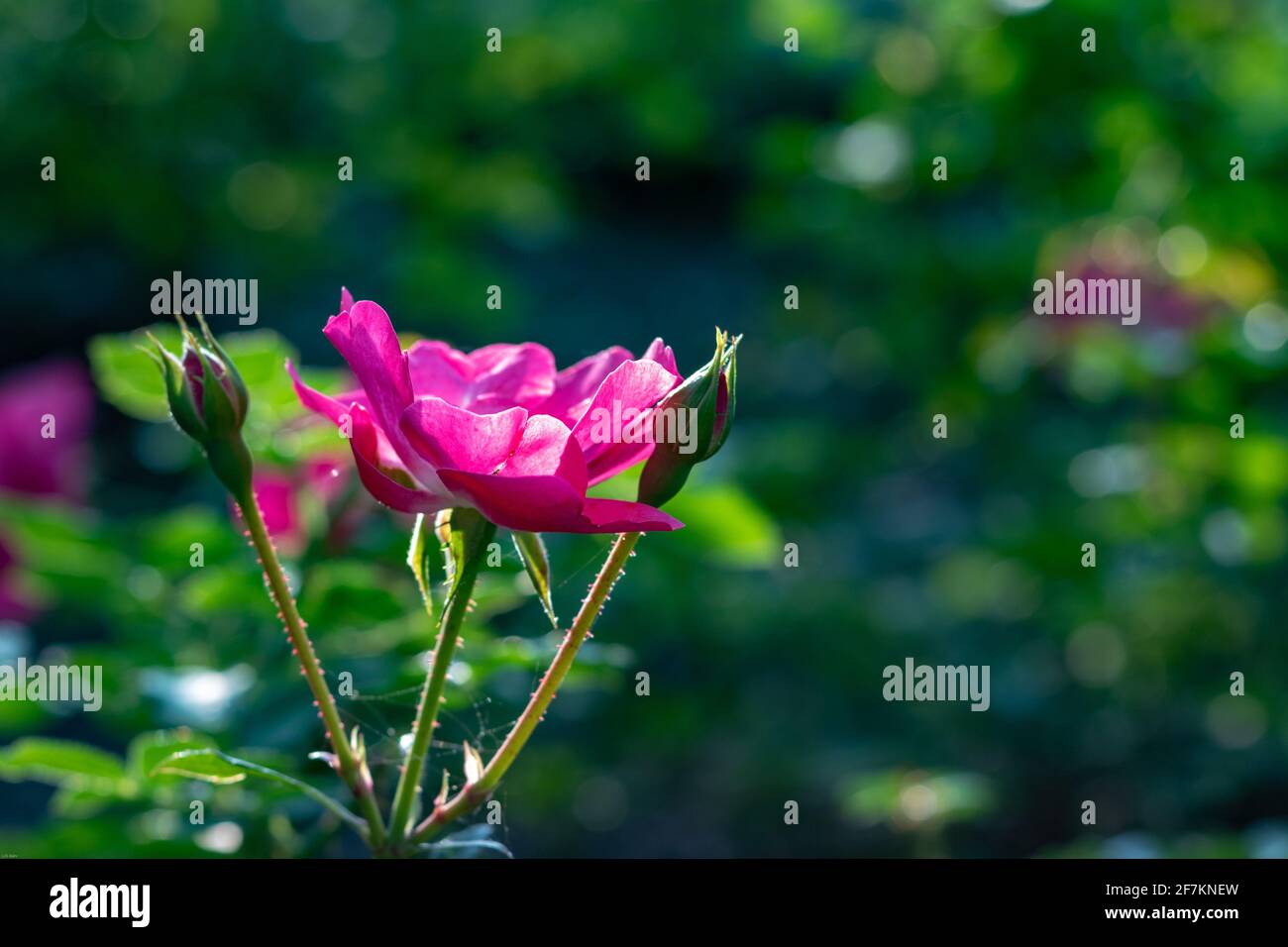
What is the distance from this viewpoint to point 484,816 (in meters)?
0.68

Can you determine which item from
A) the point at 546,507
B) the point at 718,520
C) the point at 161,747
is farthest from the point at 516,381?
the point at 718,520

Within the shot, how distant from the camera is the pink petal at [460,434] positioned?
1.56 feet

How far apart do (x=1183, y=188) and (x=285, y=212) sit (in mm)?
2211

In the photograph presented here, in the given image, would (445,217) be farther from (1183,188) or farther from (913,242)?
(1183,188)

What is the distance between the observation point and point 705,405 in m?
0.46

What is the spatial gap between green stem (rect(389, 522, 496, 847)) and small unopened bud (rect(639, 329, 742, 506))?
0.26ft

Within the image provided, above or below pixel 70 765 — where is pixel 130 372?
above

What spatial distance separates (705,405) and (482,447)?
88mm

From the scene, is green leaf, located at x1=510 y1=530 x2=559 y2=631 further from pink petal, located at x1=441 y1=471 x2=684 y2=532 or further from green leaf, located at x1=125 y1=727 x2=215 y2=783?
green leaf, located at x1=125 y1=727 x2=215 y2=783

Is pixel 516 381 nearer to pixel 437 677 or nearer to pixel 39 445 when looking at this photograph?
pixel 437 677

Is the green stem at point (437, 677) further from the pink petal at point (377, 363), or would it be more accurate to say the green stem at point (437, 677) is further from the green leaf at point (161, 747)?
the green leaf at point (161, 747)

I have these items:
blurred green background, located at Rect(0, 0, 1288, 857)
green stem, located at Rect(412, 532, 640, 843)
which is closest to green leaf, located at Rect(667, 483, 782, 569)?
blurred green background, located at Rect(0, 0, 1288, 857)

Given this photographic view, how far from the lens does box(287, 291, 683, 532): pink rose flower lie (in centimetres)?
46

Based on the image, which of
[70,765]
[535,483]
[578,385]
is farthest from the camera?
[70,765]
